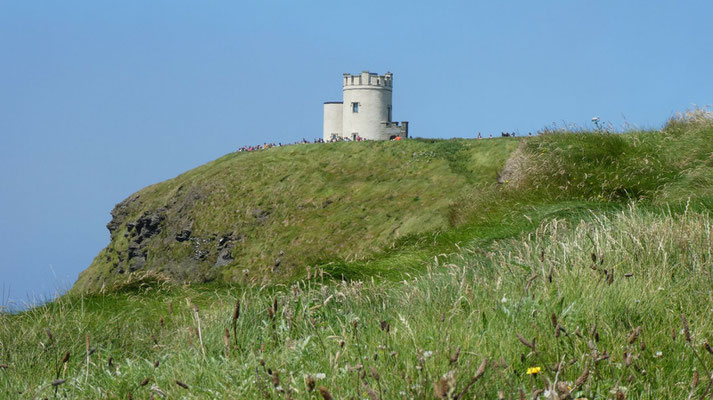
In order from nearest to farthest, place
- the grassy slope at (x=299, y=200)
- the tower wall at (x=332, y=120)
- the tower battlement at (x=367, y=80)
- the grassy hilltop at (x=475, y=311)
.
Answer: the grassy hilltop at (x=475, y=311), the grassy slope at (x=299, y=200), the tower battlement at (x=367, y=80), the tower wall at (x=332, y=120)

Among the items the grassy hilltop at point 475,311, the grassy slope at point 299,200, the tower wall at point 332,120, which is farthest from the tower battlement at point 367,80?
the grassy hilltop at point 475,311

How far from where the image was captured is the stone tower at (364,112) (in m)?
74.4

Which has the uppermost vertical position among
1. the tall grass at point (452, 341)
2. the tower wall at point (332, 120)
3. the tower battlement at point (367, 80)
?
the tower battlement at point (367, 80)

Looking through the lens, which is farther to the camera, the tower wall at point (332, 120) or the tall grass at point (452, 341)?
the tower wall at point (332, 120)

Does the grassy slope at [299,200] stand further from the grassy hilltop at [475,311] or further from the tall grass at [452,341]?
the tall grass at [452,341]

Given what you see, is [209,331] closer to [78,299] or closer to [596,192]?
[78,299]

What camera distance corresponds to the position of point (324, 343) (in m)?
5.60

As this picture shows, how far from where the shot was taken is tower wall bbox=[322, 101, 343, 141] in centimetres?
7638

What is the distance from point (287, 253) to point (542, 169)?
82.9ft

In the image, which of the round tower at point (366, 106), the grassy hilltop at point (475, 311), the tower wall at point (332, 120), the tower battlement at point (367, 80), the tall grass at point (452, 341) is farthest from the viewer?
the tower wall at point (332, 120)

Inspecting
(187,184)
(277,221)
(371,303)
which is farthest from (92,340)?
(187,184)

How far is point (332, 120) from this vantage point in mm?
76688

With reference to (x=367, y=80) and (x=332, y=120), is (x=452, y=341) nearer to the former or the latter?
(x=367, y=80)

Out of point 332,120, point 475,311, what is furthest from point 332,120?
point 475,311
